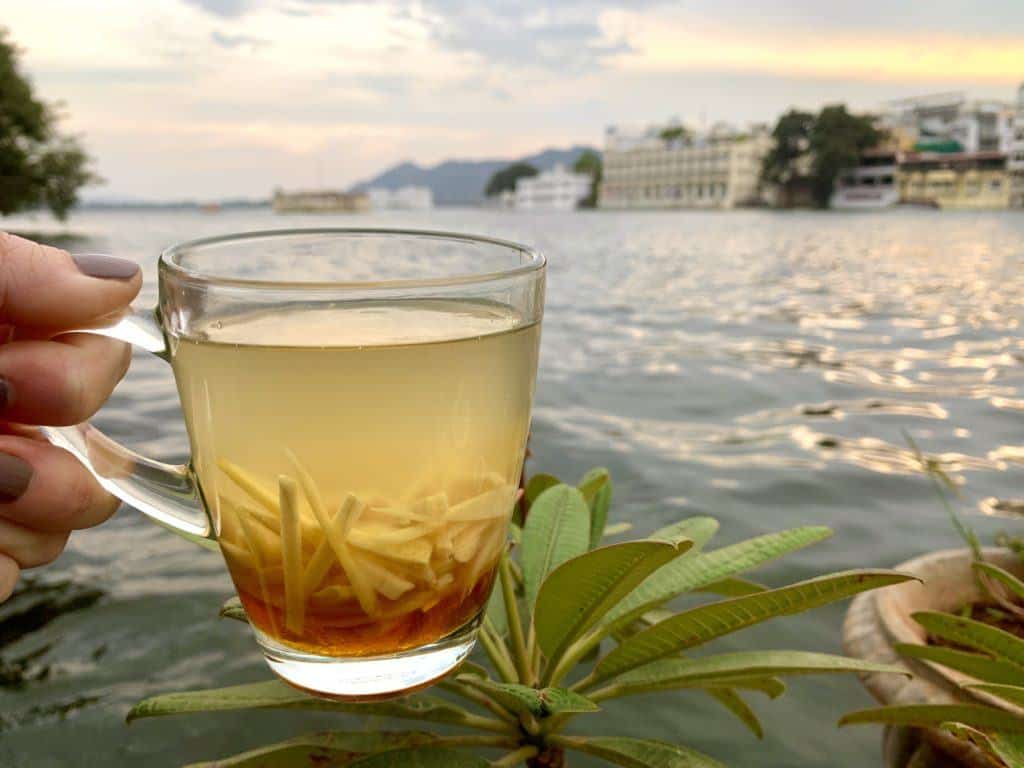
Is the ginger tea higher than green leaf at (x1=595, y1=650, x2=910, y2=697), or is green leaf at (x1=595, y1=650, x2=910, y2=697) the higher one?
the ginger tea

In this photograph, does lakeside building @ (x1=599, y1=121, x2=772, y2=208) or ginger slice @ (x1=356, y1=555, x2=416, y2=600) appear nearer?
ginger slice @ (x1=356, y1=555, x2=416, y2=600)

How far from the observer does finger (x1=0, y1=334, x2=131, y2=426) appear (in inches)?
28.3

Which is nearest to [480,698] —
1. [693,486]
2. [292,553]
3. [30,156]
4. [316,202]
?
[292,553]

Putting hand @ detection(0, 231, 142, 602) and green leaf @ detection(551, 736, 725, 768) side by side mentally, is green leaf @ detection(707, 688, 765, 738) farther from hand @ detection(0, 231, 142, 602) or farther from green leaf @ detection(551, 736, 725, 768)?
hand @ detection(0, 231, 142, 602)

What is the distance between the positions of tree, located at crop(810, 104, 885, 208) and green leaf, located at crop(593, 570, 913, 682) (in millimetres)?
70421

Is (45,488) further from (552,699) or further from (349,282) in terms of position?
(552,699)

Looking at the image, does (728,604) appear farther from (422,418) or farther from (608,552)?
(422,418)

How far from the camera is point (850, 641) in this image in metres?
1.31

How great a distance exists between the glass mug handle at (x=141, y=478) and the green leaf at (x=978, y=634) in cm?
90

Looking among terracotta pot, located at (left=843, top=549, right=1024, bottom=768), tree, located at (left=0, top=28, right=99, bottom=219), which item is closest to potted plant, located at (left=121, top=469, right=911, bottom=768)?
terracotta pot, located at (left=843, top=549, right=1024, bottom=768)

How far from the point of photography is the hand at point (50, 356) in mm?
722

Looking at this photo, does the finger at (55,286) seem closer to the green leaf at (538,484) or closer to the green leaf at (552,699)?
the green leaf at (552,699)

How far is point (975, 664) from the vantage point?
1026 millimetres

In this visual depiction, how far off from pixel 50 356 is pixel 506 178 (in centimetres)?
8803
